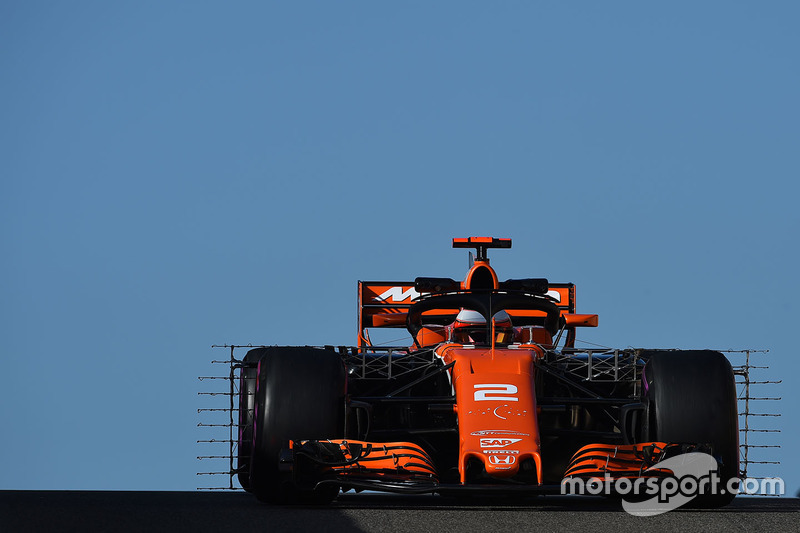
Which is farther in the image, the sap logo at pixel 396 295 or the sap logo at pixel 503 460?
the sap logo at pixel 396 295

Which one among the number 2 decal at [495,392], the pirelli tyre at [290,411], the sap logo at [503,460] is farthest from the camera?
the number 2 decal at [495,392]

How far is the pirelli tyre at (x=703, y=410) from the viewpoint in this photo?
36.2ft

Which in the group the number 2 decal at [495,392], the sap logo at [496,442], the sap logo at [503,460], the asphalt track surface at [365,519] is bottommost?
the asphalt track surface at [365,519]

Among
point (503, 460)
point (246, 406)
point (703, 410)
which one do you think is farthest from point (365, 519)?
point (246, 406)

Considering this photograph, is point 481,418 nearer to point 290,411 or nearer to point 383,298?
point 290,411

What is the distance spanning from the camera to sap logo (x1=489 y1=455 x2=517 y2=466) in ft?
34.3

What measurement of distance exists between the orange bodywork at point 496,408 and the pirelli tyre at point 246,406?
2.24m

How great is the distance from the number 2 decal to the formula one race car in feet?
0.04

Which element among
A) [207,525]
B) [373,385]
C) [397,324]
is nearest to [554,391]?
[373,385]

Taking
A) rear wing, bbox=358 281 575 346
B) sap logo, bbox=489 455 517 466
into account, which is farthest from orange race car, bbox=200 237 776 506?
rear wing, bbox=358 281 575 346

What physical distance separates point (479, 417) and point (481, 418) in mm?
23

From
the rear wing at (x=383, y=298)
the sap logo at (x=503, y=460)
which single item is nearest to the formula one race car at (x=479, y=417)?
the sap logo at (x=503, y=460)

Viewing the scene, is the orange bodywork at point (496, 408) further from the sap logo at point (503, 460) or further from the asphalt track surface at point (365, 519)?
the asphalt track surface at point (365, 519)

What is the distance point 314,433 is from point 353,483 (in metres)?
0.66
